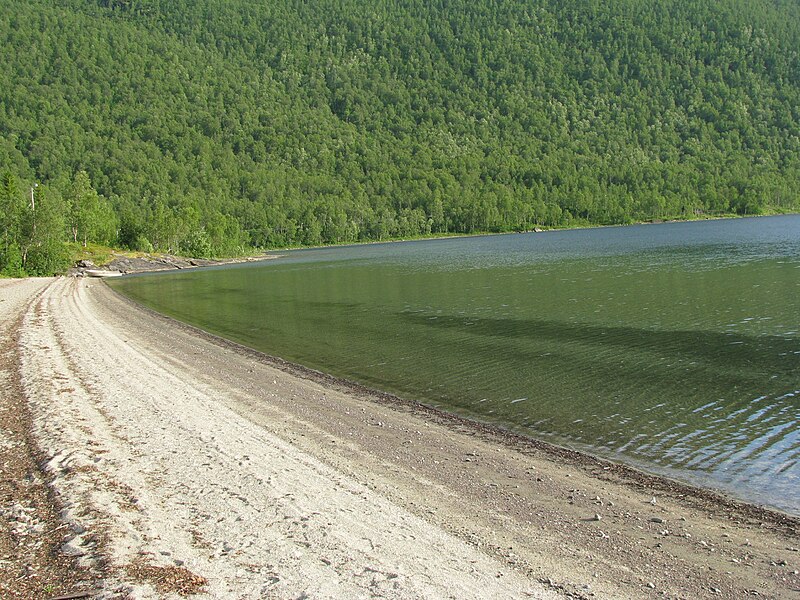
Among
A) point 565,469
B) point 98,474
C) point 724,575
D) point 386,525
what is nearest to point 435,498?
point 386,525

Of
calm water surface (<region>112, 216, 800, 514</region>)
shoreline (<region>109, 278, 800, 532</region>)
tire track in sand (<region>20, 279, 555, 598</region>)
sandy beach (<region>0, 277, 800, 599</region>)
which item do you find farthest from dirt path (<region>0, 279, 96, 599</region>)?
calm water surface (<region>112, 216, 800, 514</region>)

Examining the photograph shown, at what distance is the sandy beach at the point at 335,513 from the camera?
7461 millimetres

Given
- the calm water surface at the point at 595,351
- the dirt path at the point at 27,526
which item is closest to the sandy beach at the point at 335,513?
the dirt path at the point at 27,526

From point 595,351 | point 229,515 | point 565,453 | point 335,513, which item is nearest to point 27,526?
point 229,515

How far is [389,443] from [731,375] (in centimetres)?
1092

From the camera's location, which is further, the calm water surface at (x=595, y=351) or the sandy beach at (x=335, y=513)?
the calm water surface at (x=595, y=351)

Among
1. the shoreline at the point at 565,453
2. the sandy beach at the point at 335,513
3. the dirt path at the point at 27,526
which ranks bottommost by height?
the shoreline at the point at 565,453

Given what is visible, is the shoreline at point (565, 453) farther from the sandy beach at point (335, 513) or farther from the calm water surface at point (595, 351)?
the calm water surface at point (595, 351)

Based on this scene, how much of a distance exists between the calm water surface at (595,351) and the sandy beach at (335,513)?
5.63 feet

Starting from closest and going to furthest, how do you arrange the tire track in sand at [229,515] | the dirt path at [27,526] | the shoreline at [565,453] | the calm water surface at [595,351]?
1. the dirt path at [27,526]
2. the tire track in sand at [229,515]
3. the shoreline at [565,453]
4. the calm water surface at [595,351]

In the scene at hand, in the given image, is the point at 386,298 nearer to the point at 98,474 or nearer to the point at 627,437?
the point at 627,437

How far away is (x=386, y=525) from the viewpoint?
9117 mm

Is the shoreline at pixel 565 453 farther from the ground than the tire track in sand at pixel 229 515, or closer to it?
closer to it

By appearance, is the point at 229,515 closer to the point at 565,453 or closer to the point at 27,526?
the point at 27,526
